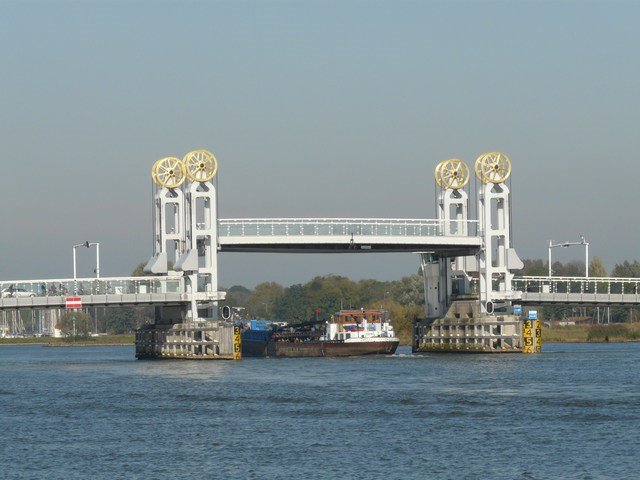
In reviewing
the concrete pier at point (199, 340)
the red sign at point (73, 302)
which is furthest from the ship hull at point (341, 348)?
the red sign at point (73, 302)

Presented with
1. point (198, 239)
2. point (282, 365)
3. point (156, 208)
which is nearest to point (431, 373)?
point (282, 365)

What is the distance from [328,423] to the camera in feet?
239

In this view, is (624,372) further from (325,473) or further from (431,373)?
(325,473)

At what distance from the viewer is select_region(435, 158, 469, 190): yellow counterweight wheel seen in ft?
460

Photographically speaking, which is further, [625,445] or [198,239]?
[198,239]

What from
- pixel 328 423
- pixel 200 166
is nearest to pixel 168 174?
pixel 200 166

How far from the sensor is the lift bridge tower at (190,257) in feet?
420

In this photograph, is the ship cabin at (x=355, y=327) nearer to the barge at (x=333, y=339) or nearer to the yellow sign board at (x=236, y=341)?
the barge at (x=333, y=339)

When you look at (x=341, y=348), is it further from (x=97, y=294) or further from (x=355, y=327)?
(x=97, y=294)

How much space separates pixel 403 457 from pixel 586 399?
2587 cm

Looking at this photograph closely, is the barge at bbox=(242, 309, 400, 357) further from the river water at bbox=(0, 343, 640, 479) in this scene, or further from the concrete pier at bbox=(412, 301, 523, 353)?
the river water at bbox=(0, 343, 640, 479)

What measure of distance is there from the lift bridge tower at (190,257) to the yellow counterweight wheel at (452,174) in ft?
80.3

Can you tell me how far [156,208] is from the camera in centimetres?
13612

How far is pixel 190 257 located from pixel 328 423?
5587 cm
